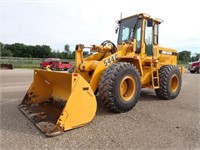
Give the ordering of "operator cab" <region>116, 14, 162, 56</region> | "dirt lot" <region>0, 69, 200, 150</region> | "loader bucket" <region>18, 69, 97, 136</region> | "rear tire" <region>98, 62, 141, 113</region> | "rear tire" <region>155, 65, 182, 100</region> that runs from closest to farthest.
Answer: "dirt lot" <region>0, 69, 200, 150</region> → "loader bucket" <region>18, 69, 97, 136</region> → "rear tire" <region>98, 62, 141, 113</region> → "operator cab" <region>116, 14, 162, 56</region> → "rear tire" <region>155, 65, 182, 100</region>

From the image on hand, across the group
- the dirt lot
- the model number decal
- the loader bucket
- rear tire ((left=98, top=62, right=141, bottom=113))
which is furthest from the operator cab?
the loader bucket

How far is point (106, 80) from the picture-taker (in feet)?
15.4

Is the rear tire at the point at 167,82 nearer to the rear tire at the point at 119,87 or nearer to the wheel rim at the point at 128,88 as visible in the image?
the rear tire at the point at 119,87

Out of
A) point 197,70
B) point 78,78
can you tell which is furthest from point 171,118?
point 197,70

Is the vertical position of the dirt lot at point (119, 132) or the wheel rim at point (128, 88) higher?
the wheel rim at point (128, 88)

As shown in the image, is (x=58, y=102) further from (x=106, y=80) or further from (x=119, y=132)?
(x=119, y=132)

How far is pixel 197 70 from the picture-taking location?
21.8 metres

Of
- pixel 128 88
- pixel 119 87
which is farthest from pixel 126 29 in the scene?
pixel 119 87

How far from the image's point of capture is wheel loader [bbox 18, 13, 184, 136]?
4.11 metres

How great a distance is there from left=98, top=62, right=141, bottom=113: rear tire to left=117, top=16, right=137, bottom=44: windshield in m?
1.64

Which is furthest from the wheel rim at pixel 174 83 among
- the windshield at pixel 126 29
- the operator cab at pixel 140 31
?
the windshield at pixel 126 29

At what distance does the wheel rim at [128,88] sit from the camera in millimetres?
5176

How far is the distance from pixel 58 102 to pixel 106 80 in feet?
4.47

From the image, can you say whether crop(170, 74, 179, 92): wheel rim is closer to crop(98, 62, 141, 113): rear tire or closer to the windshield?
the windshield
